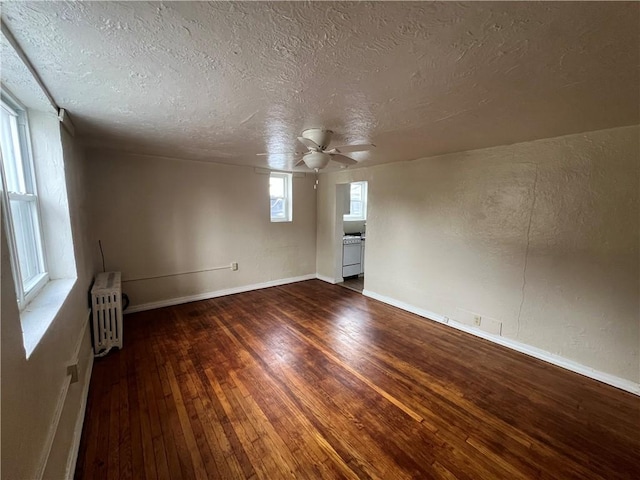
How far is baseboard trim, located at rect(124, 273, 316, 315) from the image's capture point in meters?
3.76

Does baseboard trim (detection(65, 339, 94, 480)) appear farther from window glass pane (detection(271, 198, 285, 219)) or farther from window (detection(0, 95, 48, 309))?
window glass pane (detection(271, 198, 285, 219))

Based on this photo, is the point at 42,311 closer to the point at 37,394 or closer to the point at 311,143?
the point at 37,394

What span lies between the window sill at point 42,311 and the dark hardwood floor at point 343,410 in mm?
876

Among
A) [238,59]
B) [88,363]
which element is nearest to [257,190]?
[88,363]

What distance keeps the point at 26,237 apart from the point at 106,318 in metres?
1.22

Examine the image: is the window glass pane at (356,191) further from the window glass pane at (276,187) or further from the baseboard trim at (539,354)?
the baseboard trim at (539,354)

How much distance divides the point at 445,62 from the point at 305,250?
4.29m

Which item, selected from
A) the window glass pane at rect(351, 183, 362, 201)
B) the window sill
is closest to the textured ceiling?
the window sill

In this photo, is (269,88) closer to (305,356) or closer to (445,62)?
(445,62)

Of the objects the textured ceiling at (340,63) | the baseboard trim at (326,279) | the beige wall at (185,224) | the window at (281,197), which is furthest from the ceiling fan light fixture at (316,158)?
the baseboard trim at (326,279)

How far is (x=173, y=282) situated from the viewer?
3965 mm

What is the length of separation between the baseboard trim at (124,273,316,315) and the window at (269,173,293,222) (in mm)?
1156

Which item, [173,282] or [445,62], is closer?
Answer: [445,62]

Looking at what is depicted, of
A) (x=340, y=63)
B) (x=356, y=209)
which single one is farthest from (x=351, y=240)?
(x=340, y=63)
